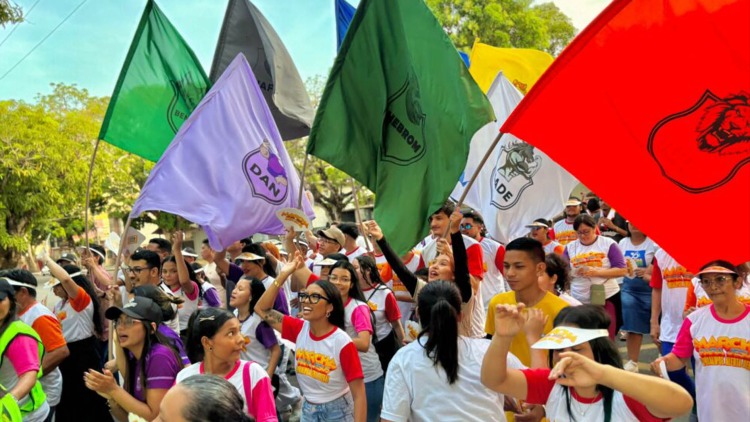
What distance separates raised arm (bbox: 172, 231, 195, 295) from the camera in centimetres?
623

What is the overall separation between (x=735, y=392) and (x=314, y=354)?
268cm

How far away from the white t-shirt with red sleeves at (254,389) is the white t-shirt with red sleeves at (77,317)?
3.16m

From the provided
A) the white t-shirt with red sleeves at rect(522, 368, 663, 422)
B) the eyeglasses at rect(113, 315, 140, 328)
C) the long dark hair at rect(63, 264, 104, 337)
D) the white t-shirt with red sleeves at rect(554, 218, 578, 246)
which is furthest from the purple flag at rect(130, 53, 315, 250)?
the white t-shirt with red sleeves at rect(554, 218, 578, 246)

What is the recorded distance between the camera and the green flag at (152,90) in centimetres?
679

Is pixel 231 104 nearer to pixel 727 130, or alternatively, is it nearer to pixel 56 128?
pixel 727 130

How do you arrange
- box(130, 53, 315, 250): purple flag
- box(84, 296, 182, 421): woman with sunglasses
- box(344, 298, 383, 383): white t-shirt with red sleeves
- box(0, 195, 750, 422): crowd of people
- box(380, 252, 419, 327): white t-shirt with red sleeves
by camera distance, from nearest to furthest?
box(0, 195, 750, 422): crowd of people → box(84, 296, 182, 421): woman with sunglasses → box(344, 298, 383, 383): white t-shirt with red sleeves → box(130, 53, 315, 250): purple flag → box(380, 252, 419, 327): white t-shirt with red sleeves

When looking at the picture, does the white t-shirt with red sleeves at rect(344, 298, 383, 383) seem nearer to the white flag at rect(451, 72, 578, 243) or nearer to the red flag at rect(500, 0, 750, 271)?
the white flag at rect(451, 72, 578, 243)

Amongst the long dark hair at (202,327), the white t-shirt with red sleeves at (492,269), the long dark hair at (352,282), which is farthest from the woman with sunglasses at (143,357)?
the white t-shirt with red sleeves at (492,269)

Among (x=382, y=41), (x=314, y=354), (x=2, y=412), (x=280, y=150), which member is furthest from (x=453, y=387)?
(x=280, y=150)

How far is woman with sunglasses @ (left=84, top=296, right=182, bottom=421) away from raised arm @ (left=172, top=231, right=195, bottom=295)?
2.31 m

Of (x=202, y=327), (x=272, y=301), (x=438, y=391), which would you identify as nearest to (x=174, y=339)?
(x=202, y=327)

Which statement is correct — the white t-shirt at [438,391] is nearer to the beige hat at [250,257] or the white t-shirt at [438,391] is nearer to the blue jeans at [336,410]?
the blue jeans at [336,410]

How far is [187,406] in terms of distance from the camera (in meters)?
2.28

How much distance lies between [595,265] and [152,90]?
5345 mm
